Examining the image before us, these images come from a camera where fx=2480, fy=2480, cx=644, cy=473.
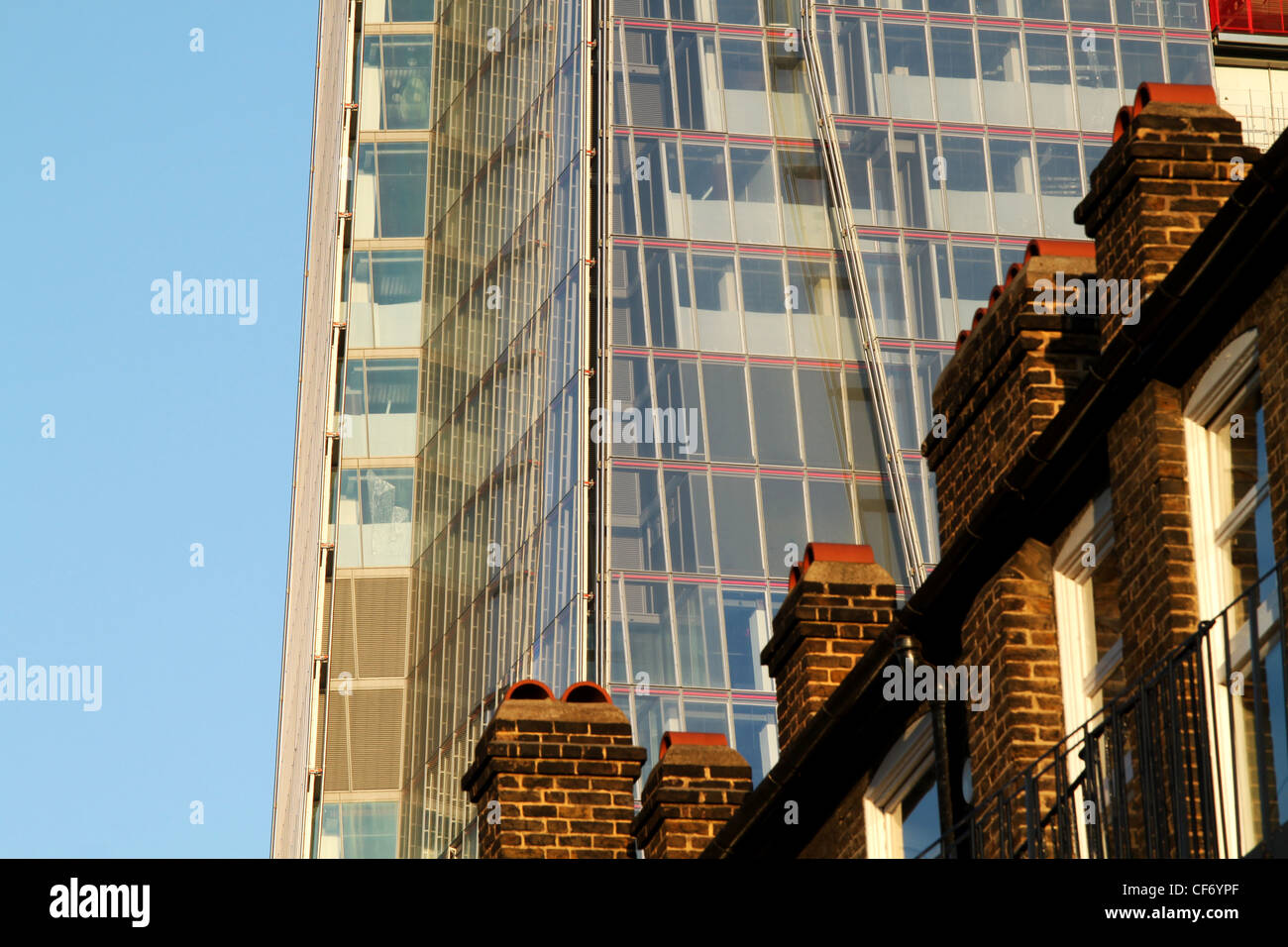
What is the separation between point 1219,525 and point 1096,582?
5.72ft

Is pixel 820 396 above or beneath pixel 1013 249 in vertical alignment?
beneath

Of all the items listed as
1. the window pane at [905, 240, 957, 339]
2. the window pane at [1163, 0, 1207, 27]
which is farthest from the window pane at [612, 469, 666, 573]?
the window pane at [1163, 0, 1207, 27]

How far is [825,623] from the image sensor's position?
63.5 feet

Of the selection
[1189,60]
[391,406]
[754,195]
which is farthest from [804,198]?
[391,406]

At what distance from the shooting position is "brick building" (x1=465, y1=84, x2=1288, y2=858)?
12.3m

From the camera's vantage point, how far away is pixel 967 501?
16.7 m

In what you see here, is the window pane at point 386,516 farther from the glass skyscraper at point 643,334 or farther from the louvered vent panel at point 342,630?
the louvered vent panel at point 342,630

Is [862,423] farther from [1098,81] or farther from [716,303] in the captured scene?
[1098,81]

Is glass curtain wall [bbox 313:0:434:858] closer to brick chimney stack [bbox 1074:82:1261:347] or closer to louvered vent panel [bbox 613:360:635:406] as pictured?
louvered vent panel [bbox 613:360:635:406]

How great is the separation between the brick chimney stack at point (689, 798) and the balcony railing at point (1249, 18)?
1825 inches
